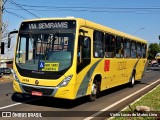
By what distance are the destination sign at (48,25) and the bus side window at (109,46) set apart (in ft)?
10.7

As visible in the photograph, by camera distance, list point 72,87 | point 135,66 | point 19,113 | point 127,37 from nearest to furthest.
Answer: point 19,113 → point 72,87 → point 127,37 → point 135,66

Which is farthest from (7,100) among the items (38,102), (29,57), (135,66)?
(135,66)

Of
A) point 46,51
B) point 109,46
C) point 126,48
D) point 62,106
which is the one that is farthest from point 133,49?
point 46,51

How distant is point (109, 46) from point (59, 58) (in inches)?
159

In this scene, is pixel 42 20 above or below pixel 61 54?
above

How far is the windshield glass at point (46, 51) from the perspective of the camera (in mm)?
11281

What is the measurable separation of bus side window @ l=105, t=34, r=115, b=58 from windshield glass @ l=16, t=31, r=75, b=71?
3368 mm

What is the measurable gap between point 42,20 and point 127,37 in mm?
7406

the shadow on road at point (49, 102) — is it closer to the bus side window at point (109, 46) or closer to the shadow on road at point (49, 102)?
the shadow on road at point (49, 102)

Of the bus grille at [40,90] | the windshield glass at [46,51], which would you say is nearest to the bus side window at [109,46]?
the windshield glass at [46,51]

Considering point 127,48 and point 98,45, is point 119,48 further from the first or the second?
point 98,45

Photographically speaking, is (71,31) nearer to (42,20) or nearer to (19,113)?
(42,20)

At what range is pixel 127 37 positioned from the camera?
18.4 meters

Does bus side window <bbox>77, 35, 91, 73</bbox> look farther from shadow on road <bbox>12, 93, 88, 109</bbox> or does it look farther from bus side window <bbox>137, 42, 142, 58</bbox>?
bus side window <bbox>137, 42, 142, 58</bbox>
